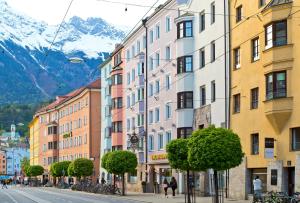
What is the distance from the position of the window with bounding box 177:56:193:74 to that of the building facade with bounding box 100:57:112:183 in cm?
3475

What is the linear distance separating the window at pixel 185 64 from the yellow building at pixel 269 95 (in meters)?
12.5

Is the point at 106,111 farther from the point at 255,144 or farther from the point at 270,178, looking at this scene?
the point at 270,178

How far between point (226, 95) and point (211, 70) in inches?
190

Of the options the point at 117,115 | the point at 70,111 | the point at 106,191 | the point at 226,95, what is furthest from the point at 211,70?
the point at 70,111

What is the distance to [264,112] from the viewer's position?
139 feet

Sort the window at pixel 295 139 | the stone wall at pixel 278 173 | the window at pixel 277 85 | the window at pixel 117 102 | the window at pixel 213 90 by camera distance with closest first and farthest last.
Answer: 1. the window at pixel 295 139
2. the stone wall at pixel 278 173
3. the window at pixel 277 85
4. the window at pixel 213 90
5. the window at pixel 117 102

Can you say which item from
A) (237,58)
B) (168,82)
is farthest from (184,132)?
(237,58)

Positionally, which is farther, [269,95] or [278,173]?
[269,95]

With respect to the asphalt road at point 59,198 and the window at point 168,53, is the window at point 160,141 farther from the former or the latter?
the asphalt road at point 59,198

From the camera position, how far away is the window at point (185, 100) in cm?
5997

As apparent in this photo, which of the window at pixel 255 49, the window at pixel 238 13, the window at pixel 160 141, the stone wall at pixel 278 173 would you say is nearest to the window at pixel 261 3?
the window at pixel 255 49

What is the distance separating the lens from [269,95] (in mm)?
41562

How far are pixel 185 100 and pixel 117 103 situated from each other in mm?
29100

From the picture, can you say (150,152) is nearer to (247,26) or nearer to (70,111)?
(247,26)
